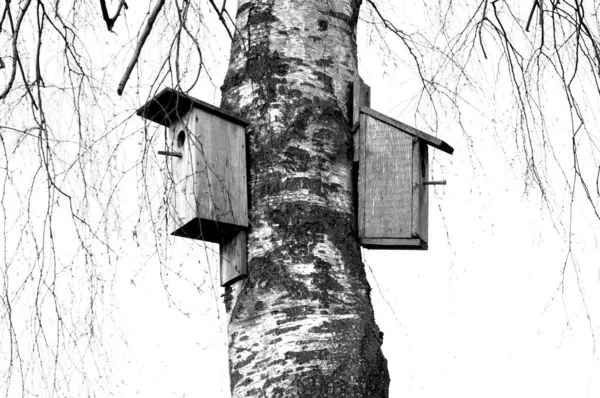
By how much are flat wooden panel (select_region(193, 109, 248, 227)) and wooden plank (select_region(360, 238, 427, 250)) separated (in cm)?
46

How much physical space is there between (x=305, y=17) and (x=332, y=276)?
977mm

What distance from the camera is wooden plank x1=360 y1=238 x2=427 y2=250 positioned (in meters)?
3.74

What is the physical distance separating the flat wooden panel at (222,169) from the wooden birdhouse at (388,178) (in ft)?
1.39

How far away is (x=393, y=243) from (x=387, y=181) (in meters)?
0.22

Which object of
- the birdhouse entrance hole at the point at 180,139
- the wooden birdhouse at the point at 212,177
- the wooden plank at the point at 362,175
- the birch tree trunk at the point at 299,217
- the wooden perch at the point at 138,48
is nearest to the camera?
the birch tree trunk at the point at 299,217

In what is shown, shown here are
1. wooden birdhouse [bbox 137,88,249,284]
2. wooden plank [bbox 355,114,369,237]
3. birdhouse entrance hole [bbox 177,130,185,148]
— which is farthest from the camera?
birdhouse entrance hole [bbox 177,130,185,148]

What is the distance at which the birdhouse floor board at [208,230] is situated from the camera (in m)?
3.57

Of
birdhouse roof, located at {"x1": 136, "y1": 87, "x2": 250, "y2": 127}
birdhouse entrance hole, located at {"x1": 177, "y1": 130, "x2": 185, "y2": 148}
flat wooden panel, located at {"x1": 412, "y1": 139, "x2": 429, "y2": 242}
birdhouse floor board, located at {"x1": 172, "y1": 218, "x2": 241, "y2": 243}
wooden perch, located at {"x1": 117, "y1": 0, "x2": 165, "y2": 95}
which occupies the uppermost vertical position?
wooden perch, located at {"x1": 117, "y1": 0, "x2": 165, "y2": 95}

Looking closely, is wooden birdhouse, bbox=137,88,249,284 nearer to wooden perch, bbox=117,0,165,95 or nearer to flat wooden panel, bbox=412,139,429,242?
wooden perch, bbox=117,0,165,95

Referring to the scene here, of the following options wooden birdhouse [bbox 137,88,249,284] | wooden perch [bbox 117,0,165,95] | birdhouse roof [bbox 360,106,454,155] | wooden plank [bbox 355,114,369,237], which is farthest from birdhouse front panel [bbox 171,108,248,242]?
birdhouse roof [bbox 360,106,454,155]

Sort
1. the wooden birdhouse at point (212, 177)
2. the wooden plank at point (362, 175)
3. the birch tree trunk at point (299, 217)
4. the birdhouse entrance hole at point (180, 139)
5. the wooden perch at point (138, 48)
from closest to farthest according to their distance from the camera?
the birch tree trunk at point (299, 217), the wooden perch at point (138, 48), the wooden birdhouse at point (212, 177), the wooden plank at point (362, 175), the birdhouse entrance hole at point (180, 139)

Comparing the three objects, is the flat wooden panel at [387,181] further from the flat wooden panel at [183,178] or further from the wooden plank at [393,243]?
the flat wooden panel at [183,178]

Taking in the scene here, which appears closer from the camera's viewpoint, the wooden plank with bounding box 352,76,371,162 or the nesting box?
the nesting box

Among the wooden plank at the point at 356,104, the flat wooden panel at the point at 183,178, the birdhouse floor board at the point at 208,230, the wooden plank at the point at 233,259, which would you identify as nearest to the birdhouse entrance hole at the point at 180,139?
the flat wooden panel at the point at 183,178
